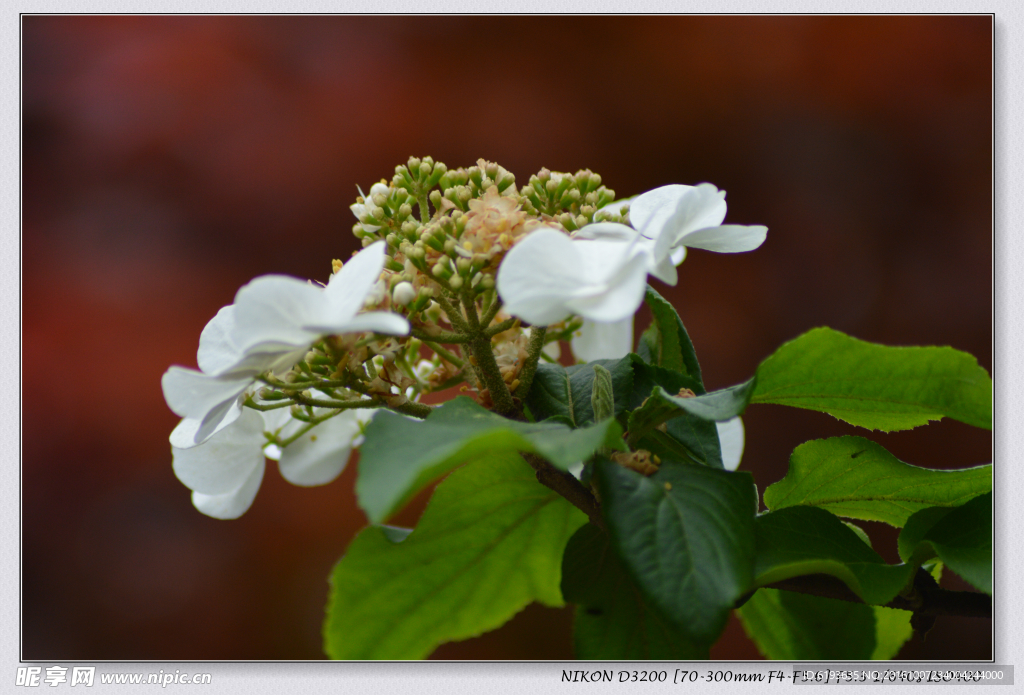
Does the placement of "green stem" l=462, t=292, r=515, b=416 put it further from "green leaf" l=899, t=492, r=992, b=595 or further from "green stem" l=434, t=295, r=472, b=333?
"green leaf" l=899, t=492, r=992, b=595

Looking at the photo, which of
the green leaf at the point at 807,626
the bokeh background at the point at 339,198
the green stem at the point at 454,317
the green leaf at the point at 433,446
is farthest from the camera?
the bokeh background at the point at 339,198

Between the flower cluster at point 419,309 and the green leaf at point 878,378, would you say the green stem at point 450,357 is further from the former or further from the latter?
the green leaf at point 878,378

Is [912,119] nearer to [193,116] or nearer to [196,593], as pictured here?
[193,116]

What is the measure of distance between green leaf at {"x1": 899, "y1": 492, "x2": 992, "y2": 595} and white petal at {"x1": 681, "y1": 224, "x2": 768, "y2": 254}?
144 mm

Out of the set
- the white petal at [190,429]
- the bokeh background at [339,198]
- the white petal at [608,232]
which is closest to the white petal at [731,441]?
the white petal at [608,232]

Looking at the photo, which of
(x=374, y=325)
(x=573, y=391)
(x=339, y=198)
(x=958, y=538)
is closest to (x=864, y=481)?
(x=958, y=538)

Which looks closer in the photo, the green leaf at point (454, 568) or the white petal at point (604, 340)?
the green leaf at point (454, 568)

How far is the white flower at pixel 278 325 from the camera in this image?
0.78 feet

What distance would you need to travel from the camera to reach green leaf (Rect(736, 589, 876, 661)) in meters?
0.42

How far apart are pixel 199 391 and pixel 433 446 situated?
0.35 feet

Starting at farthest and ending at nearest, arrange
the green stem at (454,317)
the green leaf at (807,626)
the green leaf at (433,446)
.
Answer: the green leaf at (807,626)
the green stem at (454,317)
the green leaf at (433,446)

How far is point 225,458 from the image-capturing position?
37cm

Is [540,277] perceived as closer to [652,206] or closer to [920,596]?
[652,206]

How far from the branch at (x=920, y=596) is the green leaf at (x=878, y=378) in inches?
→ 2.9
